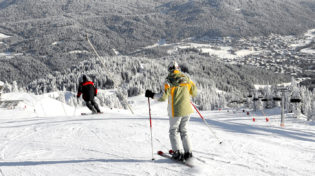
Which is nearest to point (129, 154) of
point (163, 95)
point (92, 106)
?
point (163, 95)

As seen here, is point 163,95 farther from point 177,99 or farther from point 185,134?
point 185,134

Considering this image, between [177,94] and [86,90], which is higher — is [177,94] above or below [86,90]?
below

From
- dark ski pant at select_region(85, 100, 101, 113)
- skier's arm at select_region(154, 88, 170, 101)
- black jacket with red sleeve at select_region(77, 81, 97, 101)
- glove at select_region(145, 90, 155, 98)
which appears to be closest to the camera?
skier's arm at select_region(154, 88, 170, 101)

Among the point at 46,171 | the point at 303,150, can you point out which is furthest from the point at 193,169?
the point at 303,150

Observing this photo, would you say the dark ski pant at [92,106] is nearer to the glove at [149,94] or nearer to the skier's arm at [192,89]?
the glove at [149,94]

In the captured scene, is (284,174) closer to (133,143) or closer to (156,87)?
(133,143)

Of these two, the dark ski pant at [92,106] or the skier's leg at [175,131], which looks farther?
the dark ski pant at [92,106]

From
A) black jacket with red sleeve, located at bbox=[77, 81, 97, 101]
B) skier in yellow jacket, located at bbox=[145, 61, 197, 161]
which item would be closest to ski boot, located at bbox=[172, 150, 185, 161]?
skier in yellow jacket, located at bbox=[145, 61, 197, 161]

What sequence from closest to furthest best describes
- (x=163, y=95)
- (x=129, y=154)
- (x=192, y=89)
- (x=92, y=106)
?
(x=163, y=95) < (x=192, y=89) < (x=129, y=154) < (x=92, y=106)

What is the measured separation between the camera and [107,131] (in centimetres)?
1017

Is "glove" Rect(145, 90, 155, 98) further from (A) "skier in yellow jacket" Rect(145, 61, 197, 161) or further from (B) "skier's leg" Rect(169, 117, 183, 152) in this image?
(B) "skier's leg" Rect(169, 117, 183, 152)

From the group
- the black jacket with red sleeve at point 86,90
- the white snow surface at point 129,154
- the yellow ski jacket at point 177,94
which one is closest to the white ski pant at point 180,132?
the yellow ski jacket at point 177,94

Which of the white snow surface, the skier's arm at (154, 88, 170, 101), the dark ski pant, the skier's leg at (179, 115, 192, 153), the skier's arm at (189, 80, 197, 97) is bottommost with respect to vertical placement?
the white snow surface

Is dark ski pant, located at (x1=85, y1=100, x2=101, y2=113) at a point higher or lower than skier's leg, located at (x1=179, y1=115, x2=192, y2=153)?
higher
